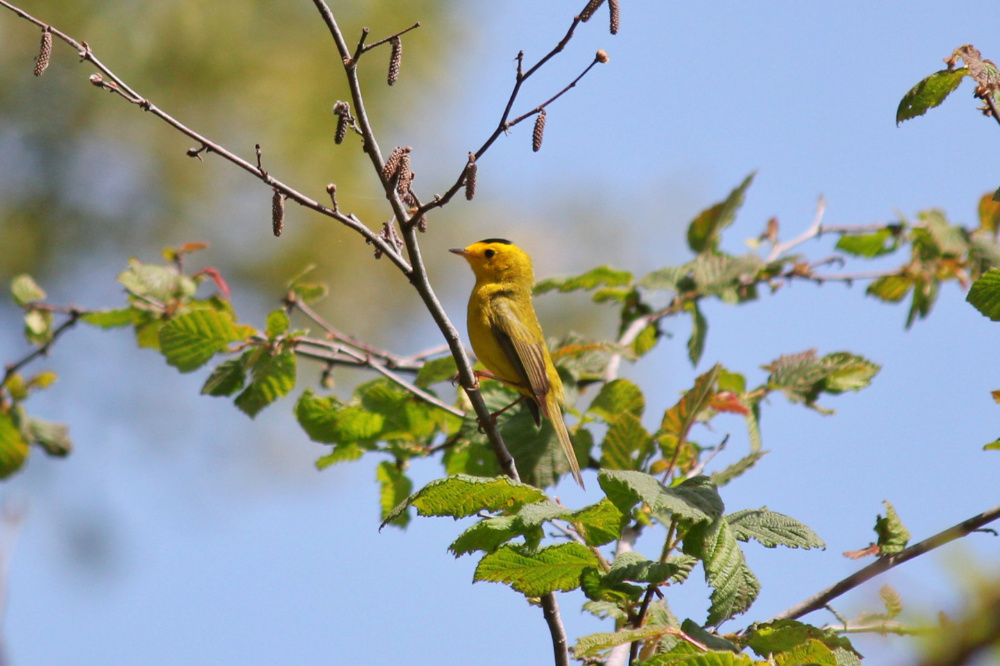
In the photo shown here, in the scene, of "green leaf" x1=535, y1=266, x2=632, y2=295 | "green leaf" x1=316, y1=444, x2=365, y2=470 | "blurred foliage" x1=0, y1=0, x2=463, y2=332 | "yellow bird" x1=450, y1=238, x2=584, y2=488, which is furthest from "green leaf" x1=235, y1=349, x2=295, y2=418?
"blurred foliage" x1=0, y1=0, x2=463, y2=332

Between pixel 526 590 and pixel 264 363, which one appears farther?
pixel 264 363

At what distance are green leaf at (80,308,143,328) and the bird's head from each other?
171cm

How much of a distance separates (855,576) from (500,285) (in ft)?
9.32

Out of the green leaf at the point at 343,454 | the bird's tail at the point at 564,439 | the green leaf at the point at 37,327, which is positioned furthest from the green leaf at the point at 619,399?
the green leaf at the point at 37,327

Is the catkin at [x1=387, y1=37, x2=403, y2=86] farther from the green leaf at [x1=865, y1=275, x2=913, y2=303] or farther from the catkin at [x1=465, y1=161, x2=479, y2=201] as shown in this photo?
the green leaf at [x1=865, y1=275, x2=913, y2=303]

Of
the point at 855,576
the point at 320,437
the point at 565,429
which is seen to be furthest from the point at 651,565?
the point at 320,437

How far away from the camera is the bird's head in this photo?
4938 mm

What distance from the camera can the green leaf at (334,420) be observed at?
3.31m

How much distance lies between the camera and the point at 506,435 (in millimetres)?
3416

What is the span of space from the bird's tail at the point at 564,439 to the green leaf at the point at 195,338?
1157 millimetres

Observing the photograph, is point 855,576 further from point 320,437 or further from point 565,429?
point 320,437

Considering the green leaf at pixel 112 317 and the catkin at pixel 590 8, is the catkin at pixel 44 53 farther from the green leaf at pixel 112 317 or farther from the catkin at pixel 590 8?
the green leaf at pixel 112 317

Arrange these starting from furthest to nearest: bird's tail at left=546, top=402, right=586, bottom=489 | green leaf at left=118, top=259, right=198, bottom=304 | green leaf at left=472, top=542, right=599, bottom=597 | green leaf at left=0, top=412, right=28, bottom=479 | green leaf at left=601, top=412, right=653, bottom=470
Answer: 1. green leaf at left=0, top=412, right=28, bottom=479
2. green leaf at left=118, top=259, right=198, bottom=304
3. bird's tail at left=546, top=402, right=586, bottom=489
4. green leaf at left=601, top=412, right=653, bottom=470
5. green leaf at left=472, top=542, right=599, bottom=597

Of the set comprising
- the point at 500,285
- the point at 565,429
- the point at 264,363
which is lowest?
the point at 565,429
